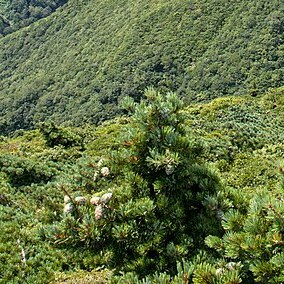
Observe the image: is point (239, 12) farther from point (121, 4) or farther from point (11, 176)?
point (11, 176)

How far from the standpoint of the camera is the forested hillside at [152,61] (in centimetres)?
11500

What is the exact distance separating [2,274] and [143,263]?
5582 mm

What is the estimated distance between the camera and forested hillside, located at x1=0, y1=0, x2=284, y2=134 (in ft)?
377

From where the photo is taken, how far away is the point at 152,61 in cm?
13212

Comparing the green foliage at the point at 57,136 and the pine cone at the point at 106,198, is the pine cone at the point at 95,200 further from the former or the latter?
the green foliage at the point at 57,136

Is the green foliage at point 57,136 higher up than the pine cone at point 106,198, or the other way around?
the pine cone at point 106,198

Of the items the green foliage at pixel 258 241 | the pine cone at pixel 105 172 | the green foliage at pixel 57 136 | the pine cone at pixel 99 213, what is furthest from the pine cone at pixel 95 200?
the green foliage at pixel 57 136

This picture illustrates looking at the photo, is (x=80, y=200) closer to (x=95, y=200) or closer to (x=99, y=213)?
(x=95, y=200)

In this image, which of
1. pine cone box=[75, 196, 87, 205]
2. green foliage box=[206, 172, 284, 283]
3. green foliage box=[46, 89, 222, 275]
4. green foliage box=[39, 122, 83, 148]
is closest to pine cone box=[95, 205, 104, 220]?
green foliage box=[46, 89, 222, 275]

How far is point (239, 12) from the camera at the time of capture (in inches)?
5261

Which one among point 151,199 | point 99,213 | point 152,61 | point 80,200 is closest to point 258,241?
point 151,199

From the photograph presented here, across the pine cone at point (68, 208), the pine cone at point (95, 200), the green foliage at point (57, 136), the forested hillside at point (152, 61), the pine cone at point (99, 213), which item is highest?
the pine cone at point (68, 208)

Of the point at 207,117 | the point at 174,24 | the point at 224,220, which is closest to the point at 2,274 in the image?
the point at 224,220

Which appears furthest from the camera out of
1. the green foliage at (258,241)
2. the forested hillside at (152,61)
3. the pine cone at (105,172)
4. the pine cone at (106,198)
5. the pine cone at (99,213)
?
the forested hillside at (152,61)
